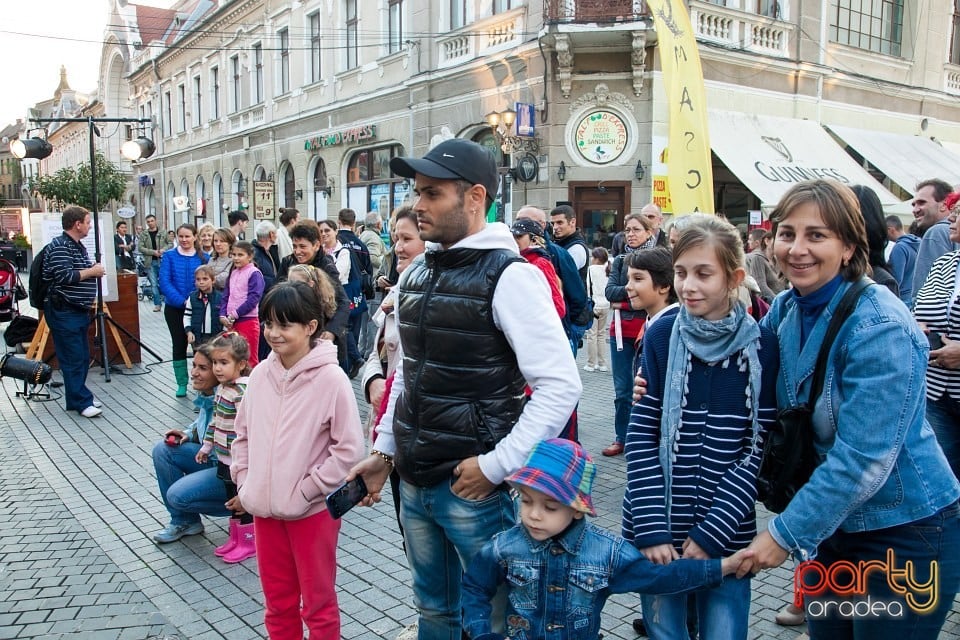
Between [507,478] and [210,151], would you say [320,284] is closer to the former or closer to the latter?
[507,478]

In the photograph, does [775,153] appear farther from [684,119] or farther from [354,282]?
[354,282]

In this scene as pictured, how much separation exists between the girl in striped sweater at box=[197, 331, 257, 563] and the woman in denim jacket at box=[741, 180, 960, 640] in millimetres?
2904

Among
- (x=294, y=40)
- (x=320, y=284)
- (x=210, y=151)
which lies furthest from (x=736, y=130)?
(x=210, y=151)

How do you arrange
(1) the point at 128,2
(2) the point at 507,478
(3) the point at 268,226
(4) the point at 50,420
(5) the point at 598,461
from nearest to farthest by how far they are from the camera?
(2) the point at 507,478
(5) the point at 598,461
(4) the point at 50,420
(3) the point at 268,226
(1) the point at 128,2

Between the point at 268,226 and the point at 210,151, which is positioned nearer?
the point at 268,226

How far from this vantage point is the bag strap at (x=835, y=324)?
6.31ft

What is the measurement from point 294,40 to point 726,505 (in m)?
24.6

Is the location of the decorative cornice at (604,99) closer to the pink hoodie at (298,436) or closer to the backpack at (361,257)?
the backpack at (361,257)

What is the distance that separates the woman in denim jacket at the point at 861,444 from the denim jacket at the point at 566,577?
274 mm

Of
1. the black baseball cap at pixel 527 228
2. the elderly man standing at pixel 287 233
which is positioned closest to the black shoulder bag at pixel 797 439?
the black baseball cap at pixel 527 228

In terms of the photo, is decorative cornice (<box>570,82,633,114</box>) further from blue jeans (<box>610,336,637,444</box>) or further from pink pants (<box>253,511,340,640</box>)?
pink pants (<box>253,511,340,640</box>)

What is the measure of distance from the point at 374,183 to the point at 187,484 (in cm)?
1684

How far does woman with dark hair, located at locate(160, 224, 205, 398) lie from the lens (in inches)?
323

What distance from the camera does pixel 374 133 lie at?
757 inches
